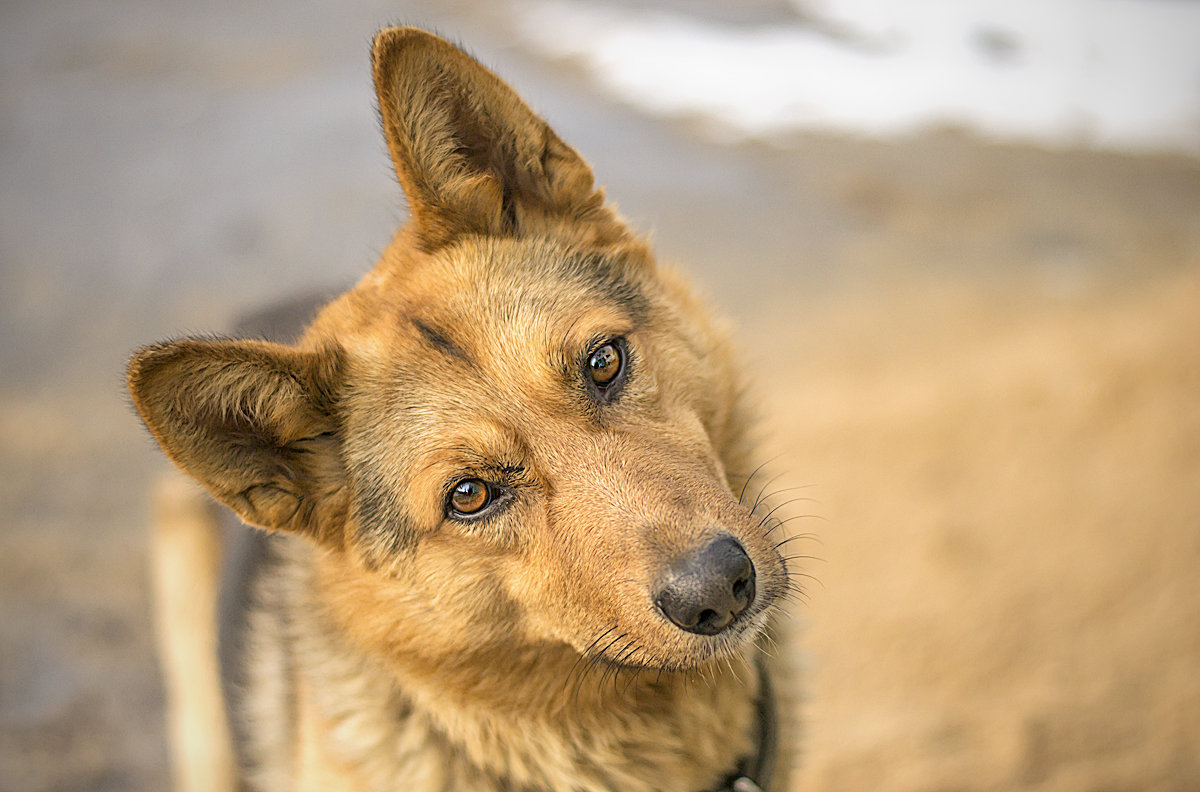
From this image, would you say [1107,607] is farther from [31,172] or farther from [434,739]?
[31,172]

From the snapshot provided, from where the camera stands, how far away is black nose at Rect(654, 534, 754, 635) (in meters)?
2.01

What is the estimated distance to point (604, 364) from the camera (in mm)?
2473

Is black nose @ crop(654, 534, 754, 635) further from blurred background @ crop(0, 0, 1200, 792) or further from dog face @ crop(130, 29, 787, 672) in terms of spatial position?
blurred background @ crop(0, 0, 1200, 792)

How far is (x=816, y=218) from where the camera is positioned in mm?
7754

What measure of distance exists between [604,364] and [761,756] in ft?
4.43

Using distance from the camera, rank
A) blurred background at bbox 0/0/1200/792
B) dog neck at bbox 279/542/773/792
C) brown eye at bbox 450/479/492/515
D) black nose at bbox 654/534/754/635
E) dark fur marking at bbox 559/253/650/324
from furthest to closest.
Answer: blurred background at bbox 0/0/1200/792, dark fur marking at bbox 559/253/650/324, dog neck at bbox 279/542/773/792, brown eye at bbox 450/479/492/515, black nose at bbox 654/534/754/635

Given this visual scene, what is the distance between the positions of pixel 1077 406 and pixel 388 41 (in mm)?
5036

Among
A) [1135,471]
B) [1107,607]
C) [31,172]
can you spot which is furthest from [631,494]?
[31,172]

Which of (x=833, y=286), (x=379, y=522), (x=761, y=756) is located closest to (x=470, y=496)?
→ (x=379, y=522)

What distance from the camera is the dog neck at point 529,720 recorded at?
252 centimetres

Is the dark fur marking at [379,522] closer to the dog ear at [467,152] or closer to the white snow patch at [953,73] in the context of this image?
the dog ear at [467,152]

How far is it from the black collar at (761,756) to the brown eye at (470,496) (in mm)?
1140

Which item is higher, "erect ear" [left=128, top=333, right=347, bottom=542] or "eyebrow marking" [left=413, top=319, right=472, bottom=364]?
"eyebrow marking" [left=413, top=319, right=472, bottom=364]

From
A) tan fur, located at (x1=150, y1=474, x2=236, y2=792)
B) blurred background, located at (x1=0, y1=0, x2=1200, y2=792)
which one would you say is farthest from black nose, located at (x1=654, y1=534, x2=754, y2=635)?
tan fur, located at (x1=150, y1=474, x2=236, y2=792)
